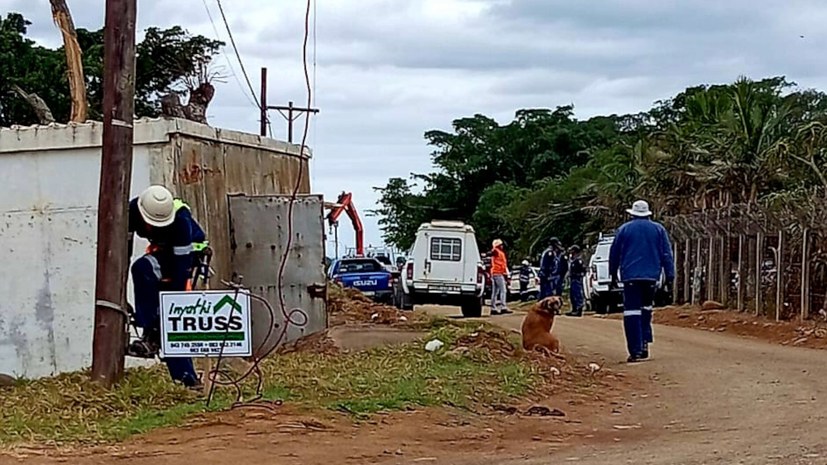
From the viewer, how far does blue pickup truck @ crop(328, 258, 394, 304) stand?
113 feet

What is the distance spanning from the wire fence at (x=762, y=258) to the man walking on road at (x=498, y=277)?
4293mm

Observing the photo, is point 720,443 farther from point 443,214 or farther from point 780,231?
point 443,214

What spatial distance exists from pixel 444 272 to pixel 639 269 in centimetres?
1554

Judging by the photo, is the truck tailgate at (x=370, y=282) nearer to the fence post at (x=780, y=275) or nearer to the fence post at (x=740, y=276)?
the fence post at (x=740, y=276)

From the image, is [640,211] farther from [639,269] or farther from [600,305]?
[600,305]

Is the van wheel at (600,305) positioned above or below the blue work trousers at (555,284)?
below

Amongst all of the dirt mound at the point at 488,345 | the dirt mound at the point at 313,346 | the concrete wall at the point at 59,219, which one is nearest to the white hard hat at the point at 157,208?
the concrete wall at the point at 59,219

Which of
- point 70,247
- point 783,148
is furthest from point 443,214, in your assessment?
point 70,247

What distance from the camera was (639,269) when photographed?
49.9 ft

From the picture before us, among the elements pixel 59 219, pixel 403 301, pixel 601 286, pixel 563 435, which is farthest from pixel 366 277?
pixel 563 435

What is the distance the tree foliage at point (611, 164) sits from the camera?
32188 mm

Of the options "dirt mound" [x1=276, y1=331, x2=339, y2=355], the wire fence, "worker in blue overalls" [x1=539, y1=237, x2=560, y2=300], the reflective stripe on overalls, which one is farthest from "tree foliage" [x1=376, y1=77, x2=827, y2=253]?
the reflective stripe on overalls

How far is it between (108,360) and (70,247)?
3578 millimetres

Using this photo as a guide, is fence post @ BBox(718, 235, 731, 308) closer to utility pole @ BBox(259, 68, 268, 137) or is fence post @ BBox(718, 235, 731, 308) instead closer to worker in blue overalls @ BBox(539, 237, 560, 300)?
worker in blue overalls @ BBox(539, 237, 560, 300)
